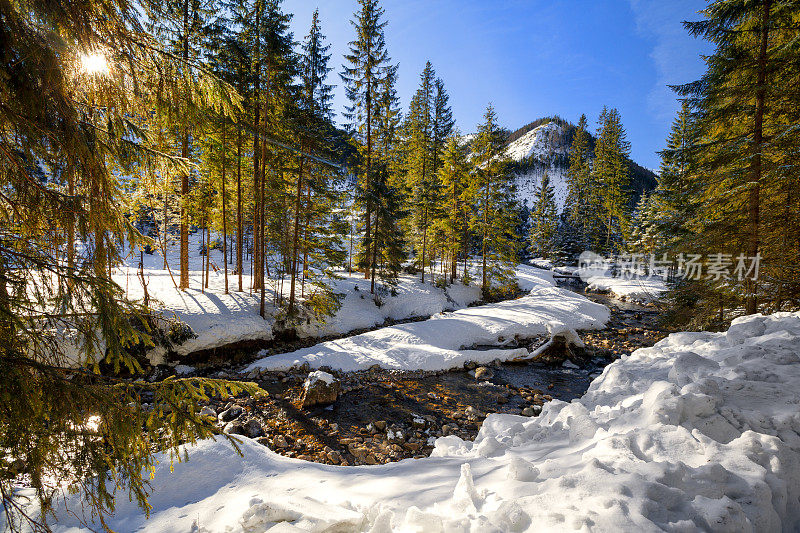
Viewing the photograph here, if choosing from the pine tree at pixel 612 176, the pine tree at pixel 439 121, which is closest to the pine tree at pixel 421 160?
the pine tree at pixel 439 121

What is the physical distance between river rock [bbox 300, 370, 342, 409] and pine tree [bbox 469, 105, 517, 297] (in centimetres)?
1609

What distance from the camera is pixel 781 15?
7.68m

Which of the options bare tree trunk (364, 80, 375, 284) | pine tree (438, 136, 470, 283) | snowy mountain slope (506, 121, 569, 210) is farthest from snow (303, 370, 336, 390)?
snowy mountain slope (506, 121, 569, 210)

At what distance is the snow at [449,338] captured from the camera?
10.9 metres

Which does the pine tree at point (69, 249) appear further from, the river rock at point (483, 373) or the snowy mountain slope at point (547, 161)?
the snowy mountain slope at point (547, 161)

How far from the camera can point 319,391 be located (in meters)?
8.26

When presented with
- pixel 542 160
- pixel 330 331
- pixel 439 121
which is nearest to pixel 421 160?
pixel 439 121

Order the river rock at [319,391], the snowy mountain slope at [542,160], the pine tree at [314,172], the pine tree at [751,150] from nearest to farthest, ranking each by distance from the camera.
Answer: the pine tree at [751,150], the river rock at [319,391], the pine tree at [314,172], the snowy mountain slope at [542,160]

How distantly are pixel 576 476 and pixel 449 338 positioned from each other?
10900 mm

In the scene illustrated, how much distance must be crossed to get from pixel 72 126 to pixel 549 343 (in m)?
13.1

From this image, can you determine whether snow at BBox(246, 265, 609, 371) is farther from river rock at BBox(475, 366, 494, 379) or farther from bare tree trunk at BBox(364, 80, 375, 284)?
bare tree trunk at BBox(364, 80, 375, 284)

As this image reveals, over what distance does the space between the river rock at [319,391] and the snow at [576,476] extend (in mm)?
3181

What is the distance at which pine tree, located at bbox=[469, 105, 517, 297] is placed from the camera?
68.5ft

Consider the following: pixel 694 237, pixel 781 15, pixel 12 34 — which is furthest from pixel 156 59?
pixel 781 15
